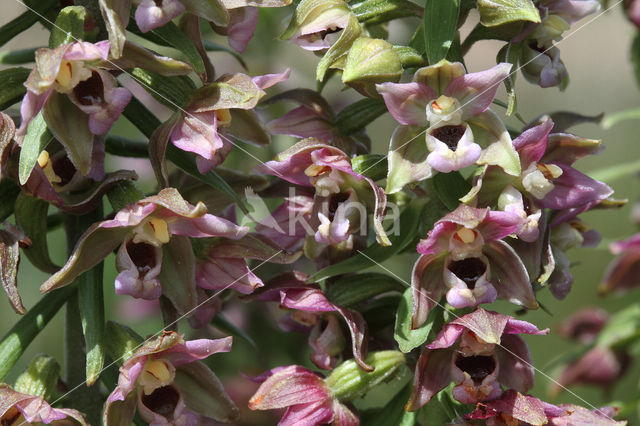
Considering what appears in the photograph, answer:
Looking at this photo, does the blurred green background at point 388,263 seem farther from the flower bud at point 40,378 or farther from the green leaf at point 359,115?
the flower bud at point 40,378

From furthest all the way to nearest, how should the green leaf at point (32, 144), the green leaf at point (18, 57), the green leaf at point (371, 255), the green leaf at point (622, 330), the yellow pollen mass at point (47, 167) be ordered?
the green leaf at point (622, 330), the green leaf at point (18, 57), the green leaf at point (371, 255), the yellow pollen mass at point (47, 167), the green leaf at point (32, 144)

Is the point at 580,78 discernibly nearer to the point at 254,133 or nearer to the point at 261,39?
the point at 261,39

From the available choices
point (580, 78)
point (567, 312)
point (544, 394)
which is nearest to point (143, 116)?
point (544, 394)

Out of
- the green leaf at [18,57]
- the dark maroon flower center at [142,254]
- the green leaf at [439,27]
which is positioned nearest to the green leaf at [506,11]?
the green leaf at [439,27]

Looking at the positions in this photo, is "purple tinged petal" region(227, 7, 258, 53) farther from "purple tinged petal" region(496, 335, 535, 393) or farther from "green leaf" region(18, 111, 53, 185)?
"purple tinged petal" region(496, 335, 535, 393)

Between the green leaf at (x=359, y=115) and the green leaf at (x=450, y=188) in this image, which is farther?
the green leaf at (x=359, y=115)

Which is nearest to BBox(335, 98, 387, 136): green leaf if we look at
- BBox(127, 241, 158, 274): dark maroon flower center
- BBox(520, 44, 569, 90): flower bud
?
BBox(520, 44, 569, 90): flower bud

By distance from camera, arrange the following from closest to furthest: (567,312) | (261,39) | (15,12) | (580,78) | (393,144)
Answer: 1. (393,144)
2. (261,39)
3. (567,312)
4. (15,12)
5. (580,78)
